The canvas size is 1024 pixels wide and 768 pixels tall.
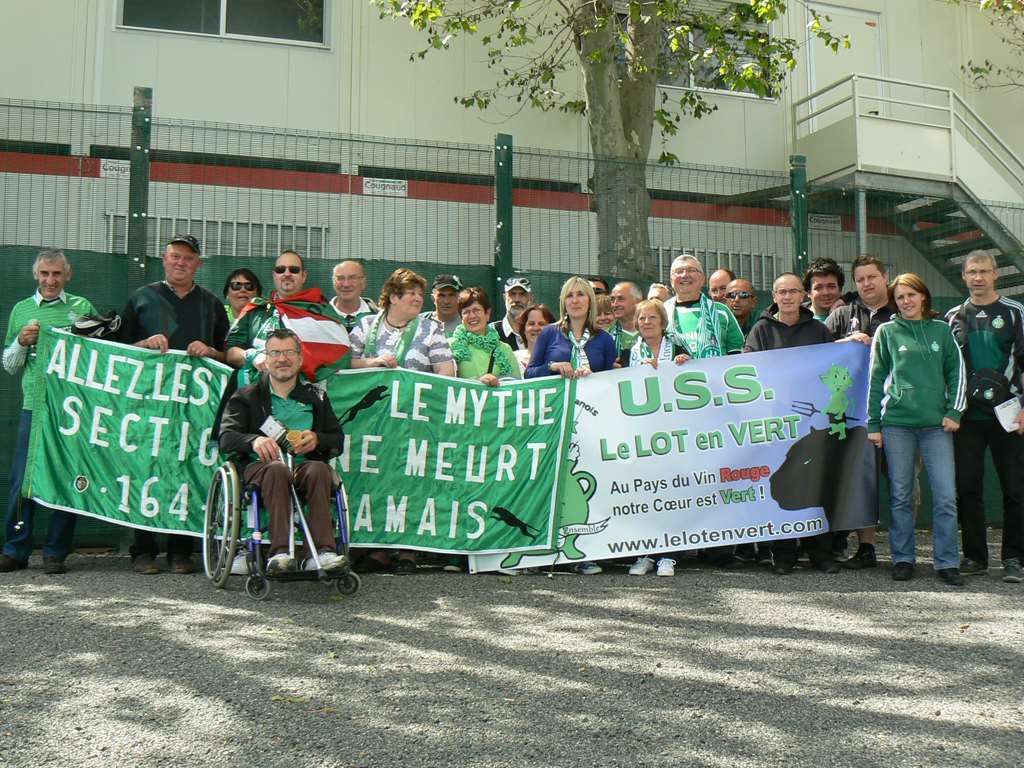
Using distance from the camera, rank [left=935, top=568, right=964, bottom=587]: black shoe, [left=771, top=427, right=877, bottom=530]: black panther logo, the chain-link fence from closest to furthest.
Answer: [left=935, top=568, right=964, bottom=587]: black shoe → [left=771, top=427, right=877, bottom=530]: black panther logo → the chain-link fence

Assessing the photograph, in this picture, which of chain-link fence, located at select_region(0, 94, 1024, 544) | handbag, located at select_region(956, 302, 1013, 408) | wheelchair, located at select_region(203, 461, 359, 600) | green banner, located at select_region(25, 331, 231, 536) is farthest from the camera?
chain-link fence, located at select_region(0, 94, 1024, 544)

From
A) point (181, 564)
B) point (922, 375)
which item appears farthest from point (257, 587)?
point (922, 375)

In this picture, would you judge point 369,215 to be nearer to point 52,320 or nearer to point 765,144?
point 52,320

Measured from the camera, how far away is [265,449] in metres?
5.68

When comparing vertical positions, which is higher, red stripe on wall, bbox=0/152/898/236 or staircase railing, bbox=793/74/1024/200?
staircase railing, bbox=793/74/1024/200

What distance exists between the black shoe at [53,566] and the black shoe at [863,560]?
5299 mm

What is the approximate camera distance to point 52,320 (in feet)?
22.3


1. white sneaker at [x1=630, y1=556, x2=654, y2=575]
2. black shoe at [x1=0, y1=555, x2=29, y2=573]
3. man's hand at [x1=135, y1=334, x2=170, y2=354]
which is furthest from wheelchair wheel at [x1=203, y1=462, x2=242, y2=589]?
white sneaker at [x1=630, y1=556, x2=654, y2=575]

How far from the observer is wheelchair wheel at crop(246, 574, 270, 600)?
5.54m

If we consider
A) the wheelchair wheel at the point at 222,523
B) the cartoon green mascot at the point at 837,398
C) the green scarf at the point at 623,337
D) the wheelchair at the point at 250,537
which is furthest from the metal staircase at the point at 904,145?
the wheelchair wheel at the point at 222,523

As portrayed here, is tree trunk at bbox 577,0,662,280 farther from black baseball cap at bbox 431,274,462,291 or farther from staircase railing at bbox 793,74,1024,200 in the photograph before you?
staircase railing at bbox 793,74,1024,200

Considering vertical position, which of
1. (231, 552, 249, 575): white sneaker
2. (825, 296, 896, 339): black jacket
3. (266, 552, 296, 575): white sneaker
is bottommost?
(231, 552, 249, 575): white sneaker

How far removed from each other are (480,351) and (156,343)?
7.24ft

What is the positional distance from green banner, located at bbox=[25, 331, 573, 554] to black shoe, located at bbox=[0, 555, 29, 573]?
1.56ft
